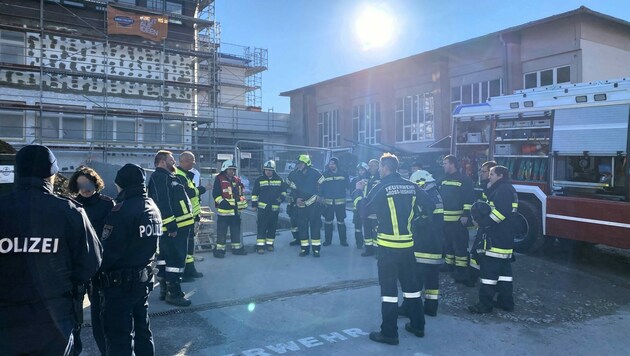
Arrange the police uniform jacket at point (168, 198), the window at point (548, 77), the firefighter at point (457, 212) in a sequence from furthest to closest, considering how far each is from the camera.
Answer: the window at point (548, 77)
the firefighter at point (457, 212)
the police uniform jacket at point (168, 198)

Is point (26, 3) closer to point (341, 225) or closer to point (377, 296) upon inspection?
point (341, 225)

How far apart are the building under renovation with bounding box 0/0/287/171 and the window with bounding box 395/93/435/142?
10.2 meters

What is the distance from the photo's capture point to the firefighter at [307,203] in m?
8.30

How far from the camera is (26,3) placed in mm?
17484

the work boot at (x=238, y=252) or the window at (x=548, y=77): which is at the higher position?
the window at (x=548, y=77)

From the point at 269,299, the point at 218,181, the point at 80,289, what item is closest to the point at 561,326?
the point at 269,299

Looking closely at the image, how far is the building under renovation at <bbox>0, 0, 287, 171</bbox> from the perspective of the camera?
17.2m

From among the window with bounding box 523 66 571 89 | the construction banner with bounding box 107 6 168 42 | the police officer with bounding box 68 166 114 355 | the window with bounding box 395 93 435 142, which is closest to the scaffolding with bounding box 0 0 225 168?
the construction banner with bounding box 107 6 168 42

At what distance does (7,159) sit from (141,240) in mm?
3078

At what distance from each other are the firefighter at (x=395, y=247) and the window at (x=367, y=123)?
21330 millimetres

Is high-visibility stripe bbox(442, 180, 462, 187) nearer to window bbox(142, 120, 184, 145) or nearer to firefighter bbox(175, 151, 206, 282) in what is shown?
firefighter bbox(175, 151, 206, 282)

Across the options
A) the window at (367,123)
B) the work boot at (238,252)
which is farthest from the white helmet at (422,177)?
the window at (367,123)

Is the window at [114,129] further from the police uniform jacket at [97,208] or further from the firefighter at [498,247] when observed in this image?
the firefighter at [498,247]

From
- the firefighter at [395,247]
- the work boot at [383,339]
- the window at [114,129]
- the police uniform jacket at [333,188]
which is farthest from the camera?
the window at [114,129]
